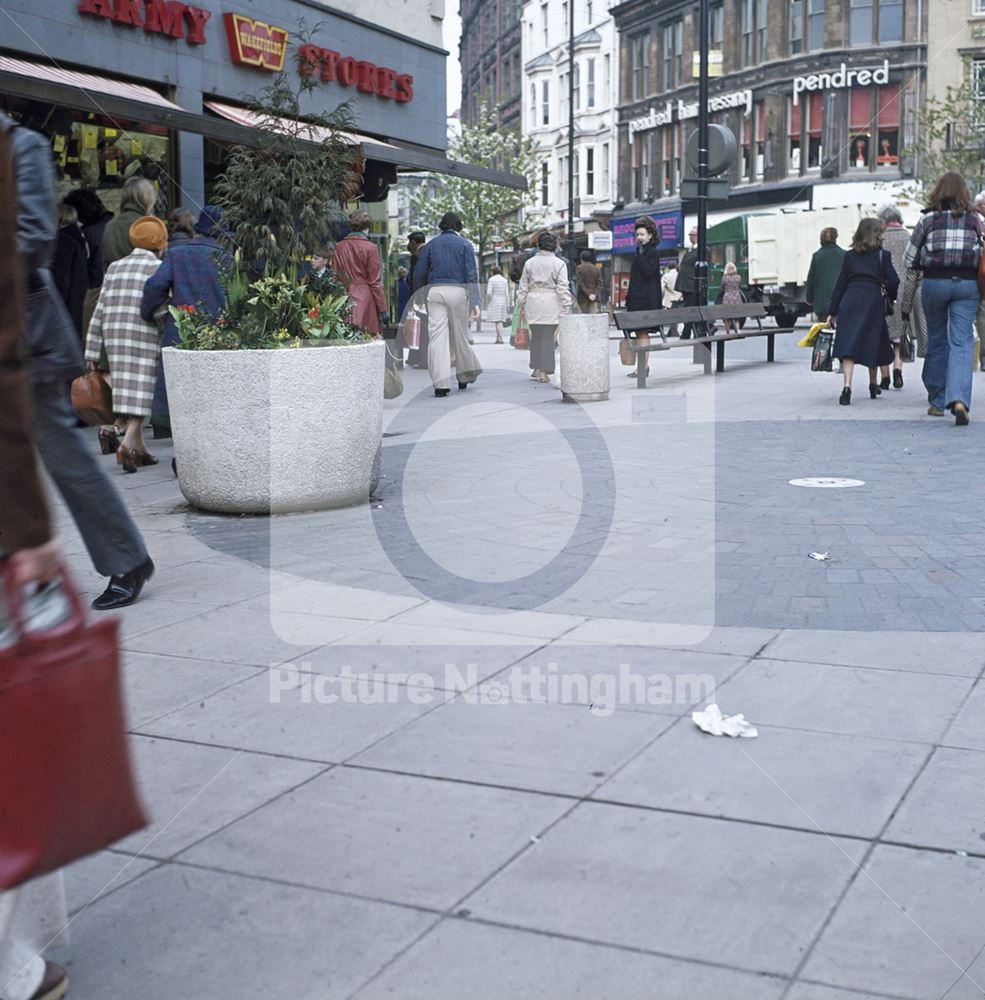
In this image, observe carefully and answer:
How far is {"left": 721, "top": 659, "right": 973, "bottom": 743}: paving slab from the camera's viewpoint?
159 inches

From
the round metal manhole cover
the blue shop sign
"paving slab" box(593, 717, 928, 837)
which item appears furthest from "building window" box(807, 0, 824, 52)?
"paving slab" box(593, 717, 928, 837)

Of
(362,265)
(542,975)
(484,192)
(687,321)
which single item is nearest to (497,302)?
(687,321)

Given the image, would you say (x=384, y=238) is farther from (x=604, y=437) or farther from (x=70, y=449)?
(x=70, y=449)

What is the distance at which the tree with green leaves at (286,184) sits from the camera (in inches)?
326

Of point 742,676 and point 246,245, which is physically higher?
point 246,245

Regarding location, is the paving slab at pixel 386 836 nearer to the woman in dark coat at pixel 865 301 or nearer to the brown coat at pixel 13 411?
the brown coat at pixel 13 411

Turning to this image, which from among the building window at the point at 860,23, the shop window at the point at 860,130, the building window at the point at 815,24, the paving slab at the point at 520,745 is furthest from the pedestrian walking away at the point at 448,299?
the building window at the point at 815,24

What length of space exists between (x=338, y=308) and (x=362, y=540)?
1569 millimetres

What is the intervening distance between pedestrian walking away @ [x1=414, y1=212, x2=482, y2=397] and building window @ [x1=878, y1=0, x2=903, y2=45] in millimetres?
34434

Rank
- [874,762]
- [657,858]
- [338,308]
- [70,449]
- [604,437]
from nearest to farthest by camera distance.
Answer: [657,858] < [874,762] < [70,449] < [338,308] < [604,437]

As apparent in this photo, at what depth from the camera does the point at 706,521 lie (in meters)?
7.36

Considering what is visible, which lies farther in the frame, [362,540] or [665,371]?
[665,371]

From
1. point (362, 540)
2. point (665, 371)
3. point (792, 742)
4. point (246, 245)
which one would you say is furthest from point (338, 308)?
point (665, 371)

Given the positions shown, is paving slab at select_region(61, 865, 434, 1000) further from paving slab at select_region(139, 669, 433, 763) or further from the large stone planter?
the large stone planter
